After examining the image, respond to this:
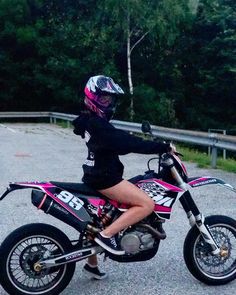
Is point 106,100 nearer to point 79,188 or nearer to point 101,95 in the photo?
point 101,95

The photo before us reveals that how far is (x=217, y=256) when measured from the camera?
16.6 feet

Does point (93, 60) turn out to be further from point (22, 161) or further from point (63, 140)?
point (22, 161)

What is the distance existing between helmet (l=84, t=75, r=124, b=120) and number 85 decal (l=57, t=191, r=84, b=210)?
2.39 feet

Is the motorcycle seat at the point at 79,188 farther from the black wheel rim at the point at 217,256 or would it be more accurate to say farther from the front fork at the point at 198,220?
the black wheel rim at the point at 217,256

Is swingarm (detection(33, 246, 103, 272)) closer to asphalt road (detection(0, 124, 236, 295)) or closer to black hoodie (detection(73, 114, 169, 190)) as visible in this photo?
asphalt road (detection(0, 124, 236, 295))

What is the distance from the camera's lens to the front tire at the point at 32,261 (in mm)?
4566

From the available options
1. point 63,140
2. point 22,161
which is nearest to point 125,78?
point 63,140

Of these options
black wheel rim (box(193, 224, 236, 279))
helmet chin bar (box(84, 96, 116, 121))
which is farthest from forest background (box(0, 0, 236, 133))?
helmet chin bar (box(84, 96, 116, 121))

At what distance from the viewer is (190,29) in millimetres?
43719

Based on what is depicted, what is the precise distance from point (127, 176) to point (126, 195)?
610 cm

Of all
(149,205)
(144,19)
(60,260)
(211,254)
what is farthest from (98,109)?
(144,19)

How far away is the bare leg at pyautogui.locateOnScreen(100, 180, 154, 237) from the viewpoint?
470cm

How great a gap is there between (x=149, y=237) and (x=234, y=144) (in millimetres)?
6562

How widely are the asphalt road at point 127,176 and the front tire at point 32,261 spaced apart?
20 centimetres
